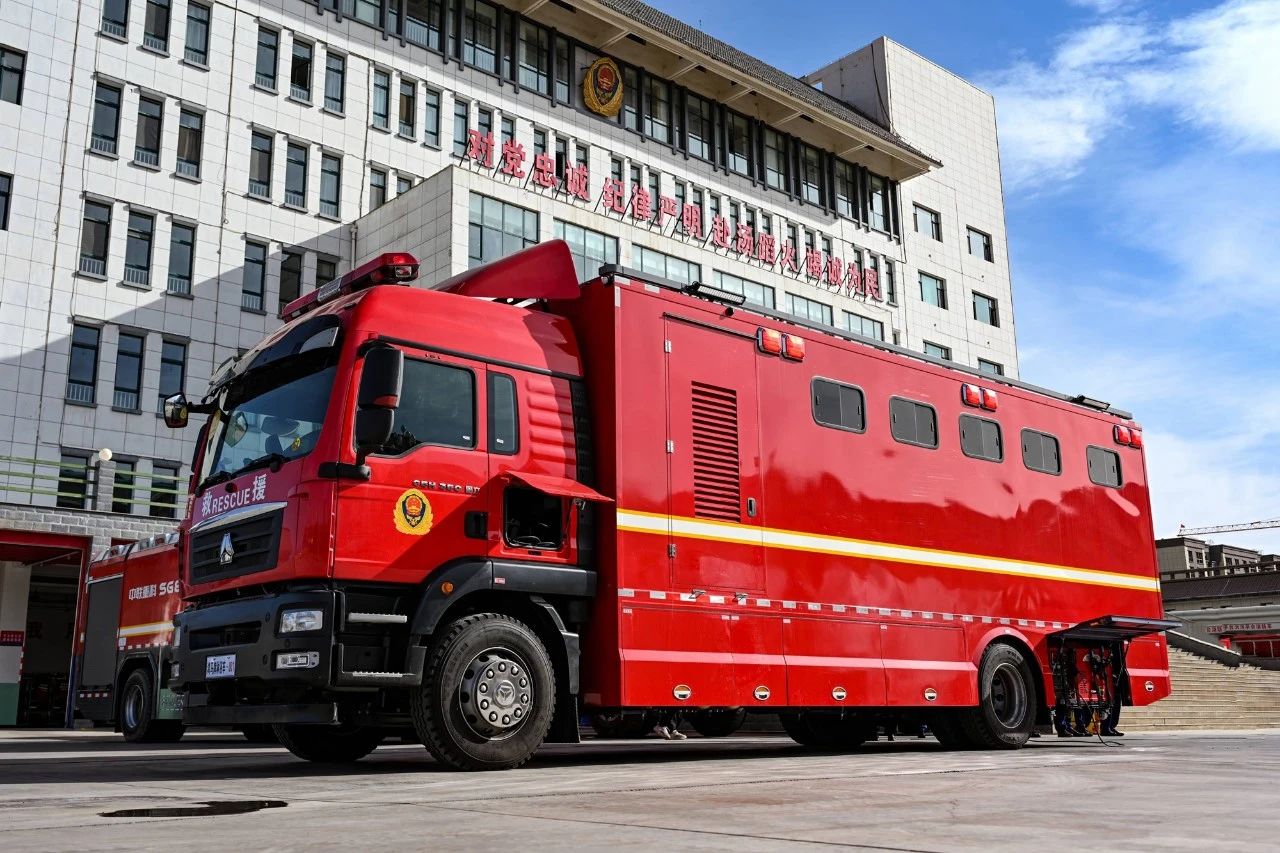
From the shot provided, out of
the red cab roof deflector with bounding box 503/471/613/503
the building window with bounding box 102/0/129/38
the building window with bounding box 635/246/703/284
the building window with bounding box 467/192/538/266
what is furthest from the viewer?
the building window with bounding box 635/246/703/284

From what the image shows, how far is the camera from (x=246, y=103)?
3516 centimetres

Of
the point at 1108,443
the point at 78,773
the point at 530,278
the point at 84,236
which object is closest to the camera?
the point at 78,773

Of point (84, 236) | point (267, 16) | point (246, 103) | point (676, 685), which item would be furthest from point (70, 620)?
point (676, 685)

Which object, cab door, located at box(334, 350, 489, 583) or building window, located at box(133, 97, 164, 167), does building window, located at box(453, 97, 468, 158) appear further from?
cab door, located at box(334, 350, 489, 583)

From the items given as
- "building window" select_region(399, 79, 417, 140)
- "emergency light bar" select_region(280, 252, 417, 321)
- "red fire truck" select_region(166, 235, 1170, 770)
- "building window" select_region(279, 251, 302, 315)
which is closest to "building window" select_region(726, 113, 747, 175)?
"building window" select_region(399, 79, 417, 140)

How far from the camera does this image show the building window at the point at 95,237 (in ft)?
105

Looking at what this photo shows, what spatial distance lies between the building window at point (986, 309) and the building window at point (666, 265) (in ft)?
68.9

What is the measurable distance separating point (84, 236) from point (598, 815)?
31251 millimetres

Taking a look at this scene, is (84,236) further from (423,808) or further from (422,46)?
(423,808)

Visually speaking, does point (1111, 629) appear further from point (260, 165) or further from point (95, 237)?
point (260, 165)

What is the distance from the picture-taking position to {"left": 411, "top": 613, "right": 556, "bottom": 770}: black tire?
8523 millimetres

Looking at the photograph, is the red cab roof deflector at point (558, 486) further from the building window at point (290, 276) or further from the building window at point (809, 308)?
the building window at point (809, 308)

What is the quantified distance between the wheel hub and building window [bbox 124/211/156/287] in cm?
2759

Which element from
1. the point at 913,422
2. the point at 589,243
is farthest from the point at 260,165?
the point at 913,422
